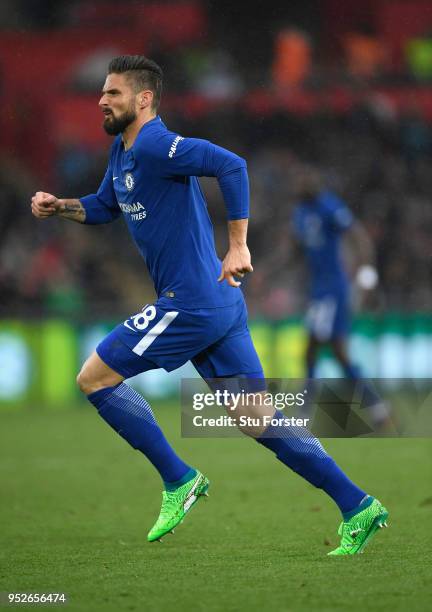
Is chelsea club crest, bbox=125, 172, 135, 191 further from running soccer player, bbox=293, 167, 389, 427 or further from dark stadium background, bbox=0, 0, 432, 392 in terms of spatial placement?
dark stadium background, bbox=0, 0, 432, 392

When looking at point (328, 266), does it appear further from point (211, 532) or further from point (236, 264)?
point (236, 264)

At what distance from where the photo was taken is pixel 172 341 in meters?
5.52

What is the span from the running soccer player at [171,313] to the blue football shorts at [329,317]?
5.46 meters

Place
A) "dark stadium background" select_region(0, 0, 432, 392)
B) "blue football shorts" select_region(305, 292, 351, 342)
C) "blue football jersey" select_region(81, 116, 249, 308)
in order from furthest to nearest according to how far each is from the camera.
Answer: "dark stadium background" select_region(0, 0, 432, 392) → "blue football shorts" select_region(305, 292, 351, 342) → "blue football jersey" select_region(81, 116, 249, 308)

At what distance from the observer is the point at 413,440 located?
10.6m

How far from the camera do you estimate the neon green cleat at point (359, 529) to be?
5.44m

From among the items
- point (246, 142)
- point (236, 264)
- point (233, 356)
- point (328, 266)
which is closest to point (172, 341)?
point (233, 356)

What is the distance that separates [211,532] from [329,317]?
4.97 m

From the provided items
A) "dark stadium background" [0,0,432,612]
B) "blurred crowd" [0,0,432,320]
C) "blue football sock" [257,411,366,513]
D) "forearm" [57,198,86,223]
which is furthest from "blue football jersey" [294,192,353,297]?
"blue football sock" [257,411,366,513]

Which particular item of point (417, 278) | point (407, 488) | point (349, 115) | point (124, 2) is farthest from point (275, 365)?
point (124, 2)

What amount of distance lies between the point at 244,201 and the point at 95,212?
100 cm

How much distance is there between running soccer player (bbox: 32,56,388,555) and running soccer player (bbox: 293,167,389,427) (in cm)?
507

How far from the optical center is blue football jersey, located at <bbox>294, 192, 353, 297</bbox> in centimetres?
1083

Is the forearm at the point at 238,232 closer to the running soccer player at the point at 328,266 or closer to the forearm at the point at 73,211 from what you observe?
the forearm at the point at 73,211
